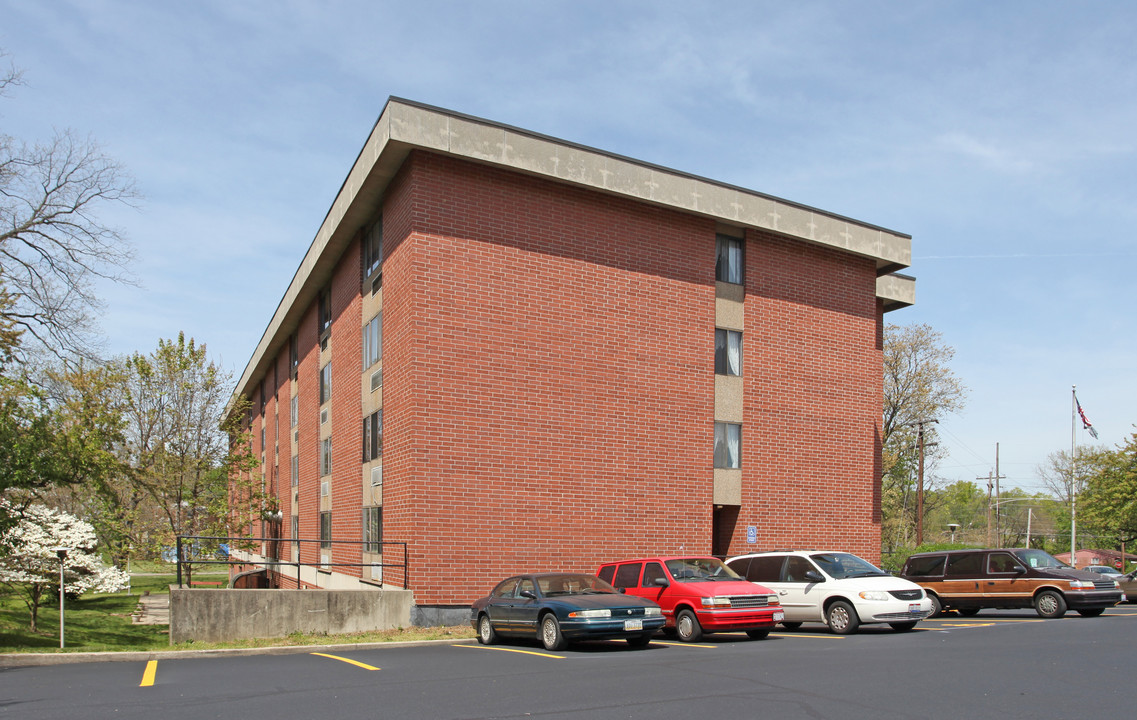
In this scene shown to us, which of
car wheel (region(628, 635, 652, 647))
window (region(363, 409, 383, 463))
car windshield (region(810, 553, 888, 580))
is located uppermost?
window (region(363, 409, 383, 463))

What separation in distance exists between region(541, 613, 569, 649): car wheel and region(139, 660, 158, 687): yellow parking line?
5.94 meters

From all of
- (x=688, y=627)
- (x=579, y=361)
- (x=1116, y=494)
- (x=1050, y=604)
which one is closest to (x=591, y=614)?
(x=688, y=627)

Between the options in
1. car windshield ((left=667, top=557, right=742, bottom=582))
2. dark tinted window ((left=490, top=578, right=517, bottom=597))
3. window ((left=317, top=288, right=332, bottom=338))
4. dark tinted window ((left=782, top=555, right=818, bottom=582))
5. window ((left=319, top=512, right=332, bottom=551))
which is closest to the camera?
dark tinted window ((left=490, top=578, right=517, bottom=597))

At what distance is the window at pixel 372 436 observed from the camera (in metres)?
24.1

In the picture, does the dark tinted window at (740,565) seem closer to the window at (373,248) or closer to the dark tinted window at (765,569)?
the dark tinted window at (765,569)

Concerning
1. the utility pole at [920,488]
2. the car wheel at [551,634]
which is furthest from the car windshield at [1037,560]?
the utility pole at [920,488]

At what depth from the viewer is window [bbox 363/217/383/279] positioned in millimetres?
25031

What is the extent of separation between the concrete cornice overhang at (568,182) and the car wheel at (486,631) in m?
10.1

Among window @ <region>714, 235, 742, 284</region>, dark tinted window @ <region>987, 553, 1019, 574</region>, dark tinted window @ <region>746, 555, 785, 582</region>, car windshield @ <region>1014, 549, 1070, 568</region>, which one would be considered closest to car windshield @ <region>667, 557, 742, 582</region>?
dark tinted window @ <region>746, 555, 785, 582</region>

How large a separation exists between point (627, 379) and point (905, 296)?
43.8 feet

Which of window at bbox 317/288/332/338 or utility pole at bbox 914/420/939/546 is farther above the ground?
window at bbox 317/288/332/338

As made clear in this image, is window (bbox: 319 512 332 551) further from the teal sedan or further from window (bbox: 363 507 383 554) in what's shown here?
the teal sedan

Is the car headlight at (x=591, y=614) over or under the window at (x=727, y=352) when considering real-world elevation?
under

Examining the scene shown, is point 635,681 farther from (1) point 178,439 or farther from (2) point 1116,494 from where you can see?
(2) point 1116,494
